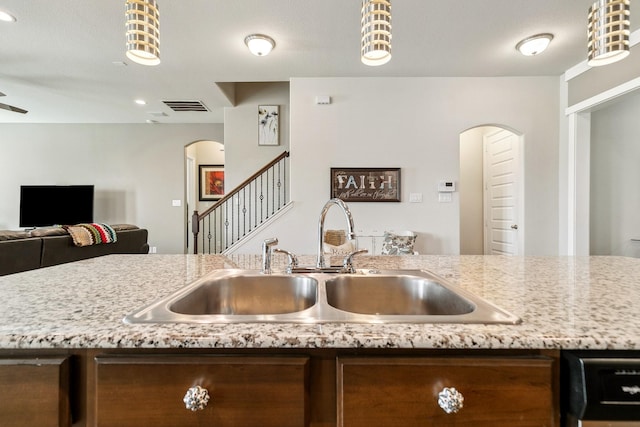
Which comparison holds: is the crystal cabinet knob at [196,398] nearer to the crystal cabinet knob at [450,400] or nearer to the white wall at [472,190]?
the crystal cabinet knob at [450,400]

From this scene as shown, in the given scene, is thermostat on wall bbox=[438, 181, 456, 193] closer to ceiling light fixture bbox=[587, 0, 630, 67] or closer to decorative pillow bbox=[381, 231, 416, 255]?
decorative pillow bbox=[381, 231, 416, 255]

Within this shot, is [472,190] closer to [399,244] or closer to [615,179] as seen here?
[615,179]

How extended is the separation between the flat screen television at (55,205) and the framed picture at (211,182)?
7.10ft

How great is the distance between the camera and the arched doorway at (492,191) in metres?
4.18

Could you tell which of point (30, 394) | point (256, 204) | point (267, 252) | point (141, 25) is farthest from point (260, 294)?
point (256, 204)

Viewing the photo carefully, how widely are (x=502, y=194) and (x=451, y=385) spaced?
4745 mm

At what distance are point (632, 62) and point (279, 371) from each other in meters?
4.32

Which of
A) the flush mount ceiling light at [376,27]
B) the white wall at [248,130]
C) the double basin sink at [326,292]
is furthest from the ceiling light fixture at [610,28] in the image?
the white wall at [248,130]

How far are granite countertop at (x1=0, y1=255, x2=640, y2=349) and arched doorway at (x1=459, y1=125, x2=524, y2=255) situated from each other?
3435mm

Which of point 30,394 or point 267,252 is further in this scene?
point 267,252

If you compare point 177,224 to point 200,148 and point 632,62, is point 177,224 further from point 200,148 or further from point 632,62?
point 632,62

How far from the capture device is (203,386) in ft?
1.88

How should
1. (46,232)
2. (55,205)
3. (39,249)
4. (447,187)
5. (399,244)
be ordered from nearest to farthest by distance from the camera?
1. (39,249)
2. (46,232)
3. (399,244)
4. (447,187)
5. (55,205)

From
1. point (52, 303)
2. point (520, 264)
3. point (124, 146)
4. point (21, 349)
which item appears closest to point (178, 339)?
point (21, 349)
